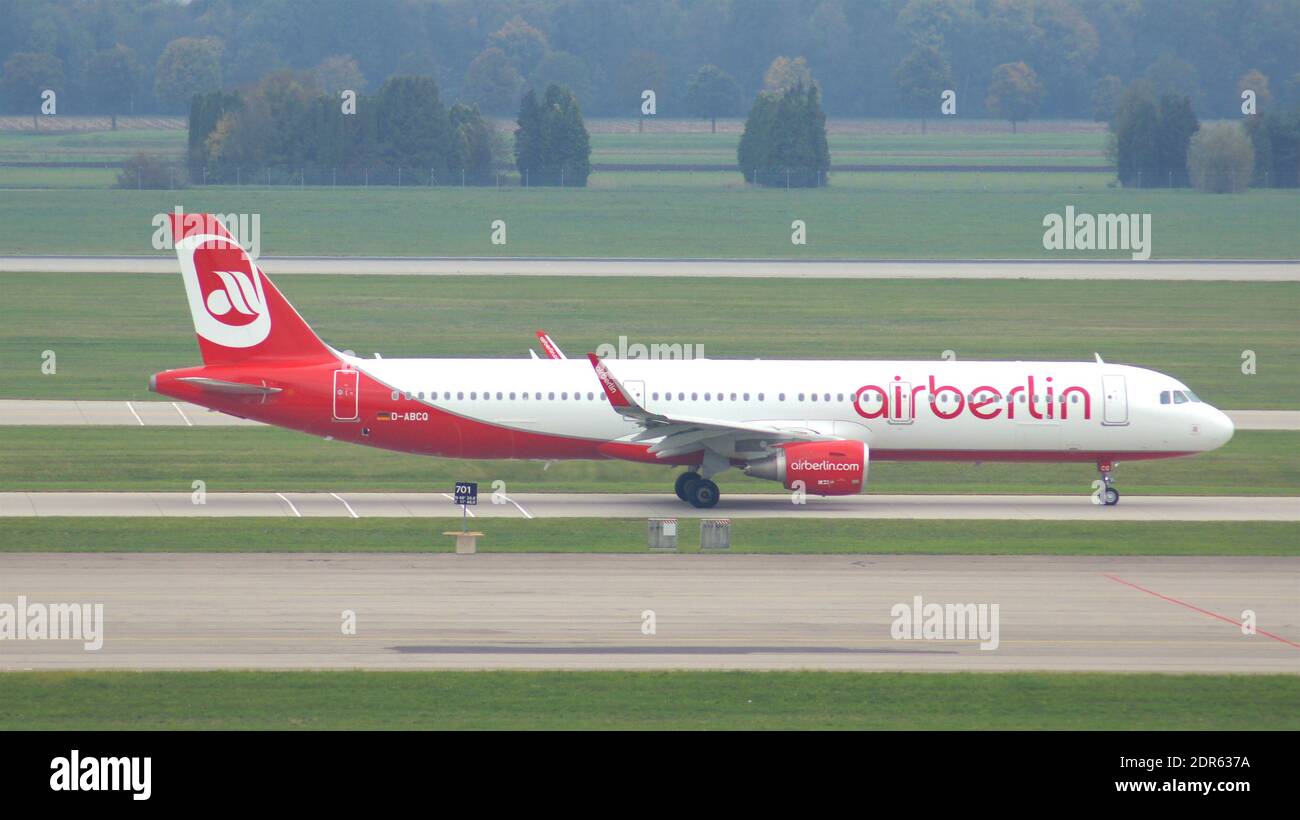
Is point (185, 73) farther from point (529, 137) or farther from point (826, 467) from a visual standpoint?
point (826, 467)

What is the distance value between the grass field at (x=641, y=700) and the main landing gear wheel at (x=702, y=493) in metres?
15.7

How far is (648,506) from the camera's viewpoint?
40.2 metres

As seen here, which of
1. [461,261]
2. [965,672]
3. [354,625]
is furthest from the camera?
[461,261]

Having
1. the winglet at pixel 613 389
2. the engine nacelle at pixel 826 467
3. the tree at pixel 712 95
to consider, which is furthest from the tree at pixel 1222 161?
the winglet at pixel 613 389

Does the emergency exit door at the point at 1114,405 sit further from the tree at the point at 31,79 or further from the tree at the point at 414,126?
the tree at the point at 31,79

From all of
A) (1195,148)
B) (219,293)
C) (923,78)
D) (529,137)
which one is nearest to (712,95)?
(923,78)

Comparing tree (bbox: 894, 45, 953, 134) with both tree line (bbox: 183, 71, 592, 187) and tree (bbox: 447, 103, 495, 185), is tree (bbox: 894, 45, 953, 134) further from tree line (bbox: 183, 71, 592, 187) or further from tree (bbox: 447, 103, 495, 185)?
tree (bbox: 447, 103, 495, 185)

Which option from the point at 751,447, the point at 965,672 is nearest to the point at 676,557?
the point at 751,447

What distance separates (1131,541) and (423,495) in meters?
16.4

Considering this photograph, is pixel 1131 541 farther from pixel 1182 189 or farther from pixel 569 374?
pixel 1182 189

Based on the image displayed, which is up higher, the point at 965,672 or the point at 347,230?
the point at 347,230

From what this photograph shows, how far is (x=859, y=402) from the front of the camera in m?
40.7

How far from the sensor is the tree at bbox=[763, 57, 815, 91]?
627ft

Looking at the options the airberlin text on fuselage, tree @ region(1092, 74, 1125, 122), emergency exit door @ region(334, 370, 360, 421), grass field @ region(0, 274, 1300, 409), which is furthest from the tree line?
the airberlin text on fuselage
